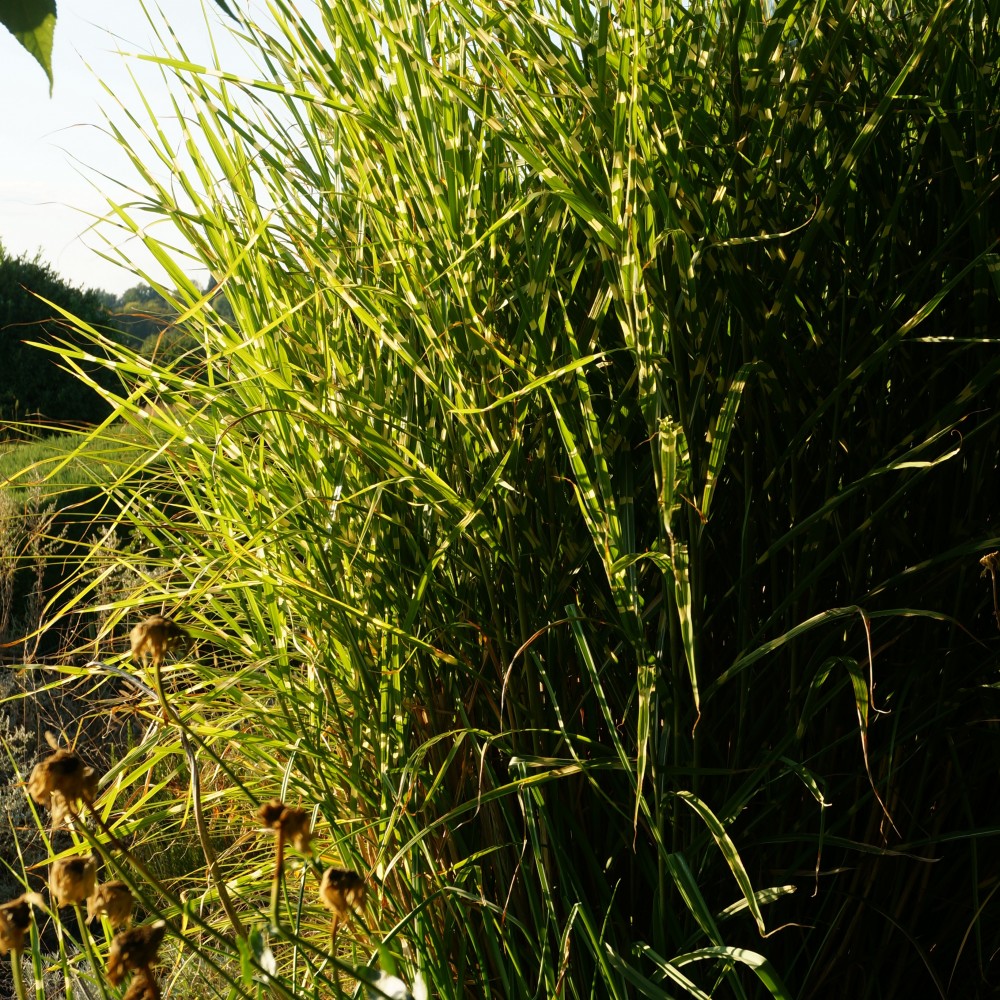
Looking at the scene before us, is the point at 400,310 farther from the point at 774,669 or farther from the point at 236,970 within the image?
the point at 236,970

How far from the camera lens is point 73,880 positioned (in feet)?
2.15

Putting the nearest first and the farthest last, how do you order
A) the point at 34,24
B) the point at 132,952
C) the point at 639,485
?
the point at 34,24, the point at 132,952, the point at 639,485

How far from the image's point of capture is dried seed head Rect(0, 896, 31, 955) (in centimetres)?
64

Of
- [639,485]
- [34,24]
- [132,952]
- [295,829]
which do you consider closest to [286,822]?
[295,829]

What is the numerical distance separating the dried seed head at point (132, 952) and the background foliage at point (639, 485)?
0.48 metres

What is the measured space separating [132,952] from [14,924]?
85 millimetres

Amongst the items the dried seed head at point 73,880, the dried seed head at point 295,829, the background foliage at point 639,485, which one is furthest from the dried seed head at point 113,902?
the background foliage at point 639,485

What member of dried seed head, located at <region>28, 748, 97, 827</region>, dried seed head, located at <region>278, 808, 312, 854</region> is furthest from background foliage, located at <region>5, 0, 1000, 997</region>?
dried seed head, located at <region>28, 748, 97, 827</region>

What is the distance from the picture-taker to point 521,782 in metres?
1.04

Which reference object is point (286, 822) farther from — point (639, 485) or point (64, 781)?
point (639, 485)

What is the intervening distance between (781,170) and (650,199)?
0.21 meters

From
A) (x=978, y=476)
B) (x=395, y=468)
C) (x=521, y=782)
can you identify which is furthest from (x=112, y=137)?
(x=978, y=476)

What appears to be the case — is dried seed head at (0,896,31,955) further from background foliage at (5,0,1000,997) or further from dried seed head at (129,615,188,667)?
background foliage at (5,0,1000,997)

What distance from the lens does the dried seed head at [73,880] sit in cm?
65
